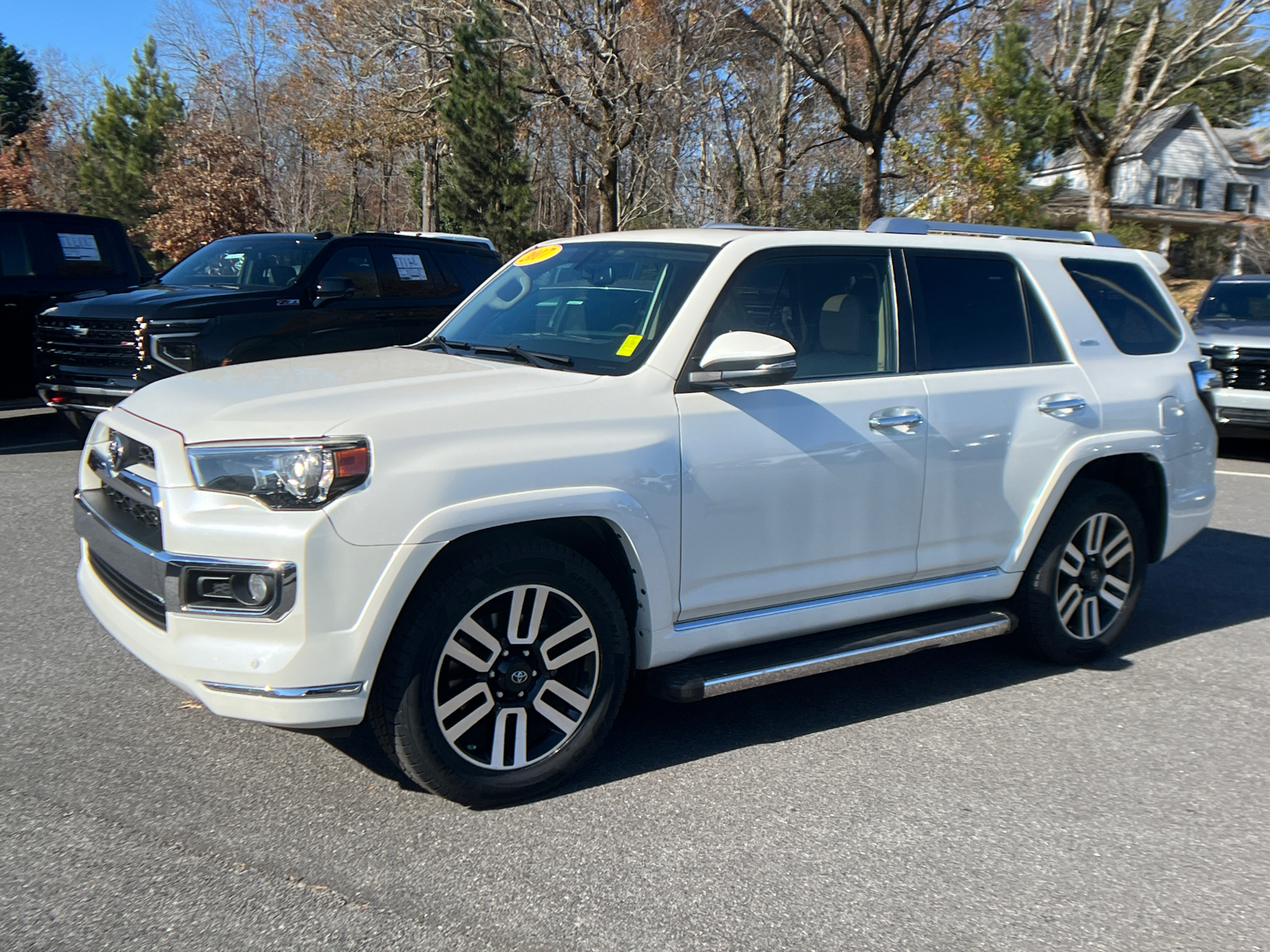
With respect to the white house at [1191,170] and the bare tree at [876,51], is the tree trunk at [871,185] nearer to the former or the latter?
the bare tree at [876,51]

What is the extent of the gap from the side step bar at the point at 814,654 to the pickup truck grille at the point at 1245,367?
8382 millimetres

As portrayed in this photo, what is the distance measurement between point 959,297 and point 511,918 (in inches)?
125

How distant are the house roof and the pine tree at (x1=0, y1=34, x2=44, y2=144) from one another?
156ft

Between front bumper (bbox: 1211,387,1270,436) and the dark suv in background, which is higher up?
the dark suv in background

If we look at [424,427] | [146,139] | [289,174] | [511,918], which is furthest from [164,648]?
[289,174]

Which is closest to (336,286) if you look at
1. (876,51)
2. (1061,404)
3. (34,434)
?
(34,434)

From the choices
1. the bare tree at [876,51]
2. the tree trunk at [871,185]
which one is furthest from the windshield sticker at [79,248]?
the tree trunk at [871,185]

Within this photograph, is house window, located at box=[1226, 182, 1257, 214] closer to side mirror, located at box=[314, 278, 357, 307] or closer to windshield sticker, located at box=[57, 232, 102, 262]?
side mirror, located at box=[314, 278, 357, 307]

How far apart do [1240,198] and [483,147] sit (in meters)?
44.2

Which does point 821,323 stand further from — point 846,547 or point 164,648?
point 164,648

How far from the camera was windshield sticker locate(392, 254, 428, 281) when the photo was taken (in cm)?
1041

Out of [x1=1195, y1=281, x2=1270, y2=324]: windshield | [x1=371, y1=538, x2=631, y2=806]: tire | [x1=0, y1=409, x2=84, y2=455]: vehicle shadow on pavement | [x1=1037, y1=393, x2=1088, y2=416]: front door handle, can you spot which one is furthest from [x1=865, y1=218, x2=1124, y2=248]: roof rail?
[x1=1195, y1=281, x2=1270, y2=324]: windshield

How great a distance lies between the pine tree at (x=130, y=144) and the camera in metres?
34.9

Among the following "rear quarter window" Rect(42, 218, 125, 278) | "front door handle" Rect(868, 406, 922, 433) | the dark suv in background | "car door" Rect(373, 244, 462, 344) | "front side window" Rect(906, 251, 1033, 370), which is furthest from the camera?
"rear quarter window" Rect(42, 218, 125, 278)
